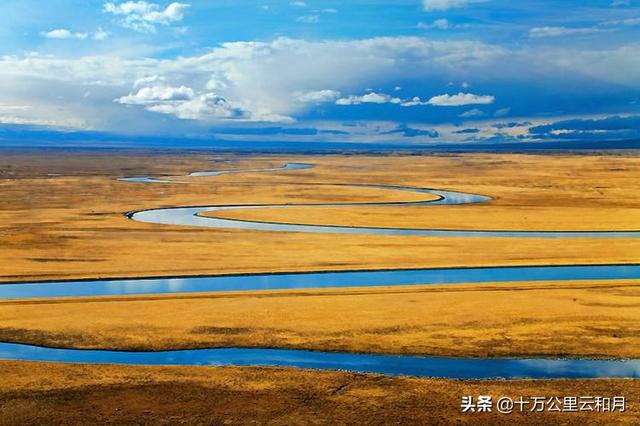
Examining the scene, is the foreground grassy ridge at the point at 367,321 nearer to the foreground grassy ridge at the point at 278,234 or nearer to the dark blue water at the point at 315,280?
the dark blue water at the point at 315,280

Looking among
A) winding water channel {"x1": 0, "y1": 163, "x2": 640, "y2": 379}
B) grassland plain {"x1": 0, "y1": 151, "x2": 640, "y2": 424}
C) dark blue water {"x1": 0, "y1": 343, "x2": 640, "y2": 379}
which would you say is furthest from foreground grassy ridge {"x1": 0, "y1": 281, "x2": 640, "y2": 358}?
winding water channel {"x1": 0, "y1": 163, "x2": 640, "y2": 379}

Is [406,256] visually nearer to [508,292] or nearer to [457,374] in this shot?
[508,292]

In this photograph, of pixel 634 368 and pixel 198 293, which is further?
pixel 198 293

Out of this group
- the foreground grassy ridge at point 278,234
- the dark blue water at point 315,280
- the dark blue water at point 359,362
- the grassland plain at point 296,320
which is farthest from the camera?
the foreground grassy ridge at point 278,234

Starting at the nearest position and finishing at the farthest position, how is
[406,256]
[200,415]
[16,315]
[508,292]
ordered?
1. [200,415]
2. [16,315]
3. [508,292]
4. [406,256]

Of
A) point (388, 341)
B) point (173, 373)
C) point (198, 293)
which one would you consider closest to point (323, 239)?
point (198, 293)

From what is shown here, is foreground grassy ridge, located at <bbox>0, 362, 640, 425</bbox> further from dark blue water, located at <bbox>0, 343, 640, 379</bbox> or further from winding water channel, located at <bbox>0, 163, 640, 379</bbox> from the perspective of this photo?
winding water channel, located at <bbox>0, 163, 640, 379</bbox>

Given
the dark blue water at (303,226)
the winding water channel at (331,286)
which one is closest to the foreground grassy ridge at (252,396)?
the winding water channel at (331,286)

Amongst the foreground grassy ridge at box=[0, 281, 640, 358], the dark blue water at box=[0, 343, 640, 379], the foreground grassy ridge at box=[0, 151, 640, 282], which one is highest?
the foreground grassy ridge at box=[0, 151, 640, 282]
